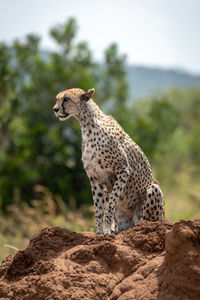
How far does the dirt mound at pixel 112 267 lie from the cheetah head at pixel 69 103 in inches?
58.8

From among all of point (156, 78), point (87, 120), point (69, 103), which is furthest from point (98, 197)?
point (156, 78)

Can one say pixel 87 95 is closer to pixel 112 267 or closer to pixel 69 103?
pixel 69 103

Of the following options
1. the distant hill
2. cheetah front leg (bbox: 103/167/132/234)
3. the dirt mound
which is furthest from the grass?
the distant hill

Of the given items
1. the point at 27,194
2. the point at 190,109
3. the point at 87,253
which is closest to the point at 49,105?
the point at 27,194

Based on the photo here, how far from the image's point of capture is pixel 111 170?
19.1 feet

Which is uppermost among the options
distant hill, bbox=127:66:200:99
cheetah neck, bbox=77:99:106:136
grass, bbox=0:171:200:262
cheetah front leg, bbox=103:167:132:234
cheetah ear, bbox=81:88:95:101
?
distant hill, bbox=127:66:200:99

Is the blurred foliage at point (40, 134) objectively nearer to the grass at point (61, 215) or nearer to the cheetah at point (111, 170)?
the grass at point (61, 215)

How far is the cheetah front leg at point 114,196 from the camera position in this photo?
5.68m

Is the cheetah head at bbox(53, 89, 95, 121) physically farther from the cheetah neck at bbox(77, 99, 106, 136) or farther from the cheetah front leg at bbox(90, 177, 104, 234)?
the cheetah front leg at bbox(90, 177, 104, 234)

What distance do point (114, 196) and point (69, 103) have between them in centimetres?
109

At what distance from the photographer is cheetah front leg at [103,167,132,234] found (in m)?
5.68

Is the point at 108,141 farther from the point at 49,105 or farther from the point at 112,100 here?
the point at 112,100

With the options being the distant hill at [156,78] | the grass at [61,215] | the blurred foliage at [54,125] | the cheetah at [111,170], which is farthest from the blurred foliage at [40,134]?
the distant hill at [156,78]

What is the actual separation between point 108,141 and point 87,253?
1.71 metres
